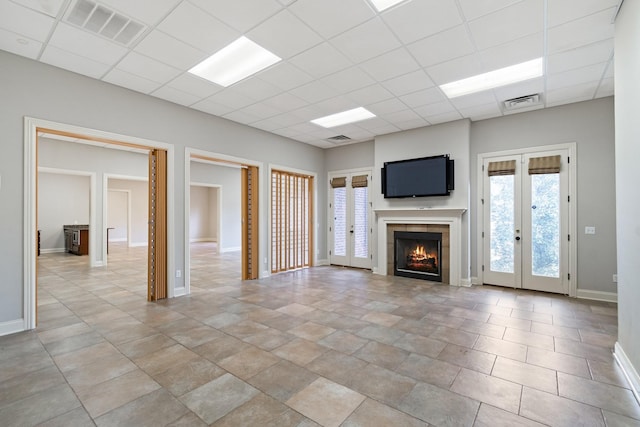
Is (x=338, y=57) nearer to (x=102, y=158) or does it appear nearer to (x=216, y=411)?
(x=216, y=411)

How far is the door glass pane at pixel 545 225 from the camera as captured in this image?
5066 mm

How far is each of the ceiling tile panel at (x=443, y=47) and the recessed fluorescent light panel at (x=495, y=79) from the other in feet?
2.67

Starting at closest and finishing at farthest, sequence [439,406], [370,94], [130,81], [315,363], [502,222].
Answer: [439,406]
[315,363]
[130,81]
[370,94]
[502,222]

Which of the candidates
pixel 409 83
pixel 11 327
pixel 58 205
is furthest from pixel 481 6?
pixel 58 205

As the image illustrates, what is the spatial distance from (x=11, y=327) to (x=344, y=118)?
18.6 ft

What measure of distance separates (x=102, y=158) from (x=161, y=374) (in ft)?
25.9

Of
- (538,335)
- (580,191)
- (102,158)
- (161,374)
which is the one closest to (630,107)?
(538,335)

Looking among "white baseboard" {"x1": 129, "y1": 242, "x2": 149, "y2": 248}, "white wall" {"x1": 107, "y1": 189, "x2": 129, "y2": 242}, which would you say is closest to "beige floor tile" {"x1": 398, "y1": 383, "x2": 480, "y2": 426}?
"white baseboard" {"x1": 129, "y1": 242, "x2": 149, "y2": 248}

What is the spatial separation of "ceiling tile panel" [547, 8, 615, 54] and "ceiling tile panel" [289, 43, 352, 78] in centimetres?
218

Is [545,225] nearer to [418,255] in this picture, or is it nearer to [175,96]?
[418,255]

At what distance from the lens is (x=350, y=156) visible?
25.2ft

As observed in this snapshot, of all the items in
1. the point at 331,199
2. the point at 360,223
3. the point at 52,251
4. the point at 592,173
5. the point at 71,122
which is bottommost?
the point at 52,251

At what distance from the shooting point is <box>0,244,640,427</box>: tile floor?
197 centimetres

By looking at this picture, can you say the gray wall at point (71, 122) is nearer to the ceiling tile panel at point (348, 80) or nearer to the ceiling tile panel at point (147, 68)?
the ceiling tile panel at point (147, 68)
